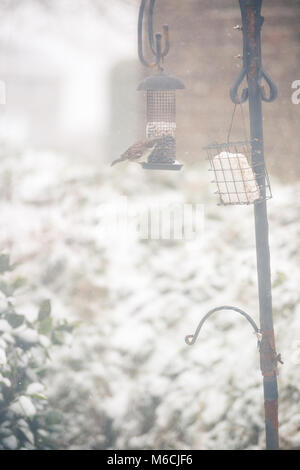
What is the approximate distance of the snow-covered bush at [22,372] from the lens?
221 centimetres

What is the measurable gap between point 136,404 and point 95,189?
169cm

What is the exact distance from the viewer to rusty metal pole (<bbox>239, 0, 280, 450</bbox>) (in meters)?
1.71

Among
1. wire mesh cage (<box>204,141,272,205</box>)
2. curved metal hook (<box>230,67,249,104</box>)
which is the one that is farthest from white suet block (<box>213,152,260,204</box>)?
curved metal hook (<box>230,67,249,104</box>)

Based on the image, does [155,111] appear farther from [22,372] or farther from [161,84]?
[22,372]

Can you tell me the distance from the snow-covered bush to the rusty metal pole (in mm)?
960

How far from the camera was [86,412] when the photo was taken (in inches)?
111

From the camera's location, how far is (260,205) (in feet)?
5.75
